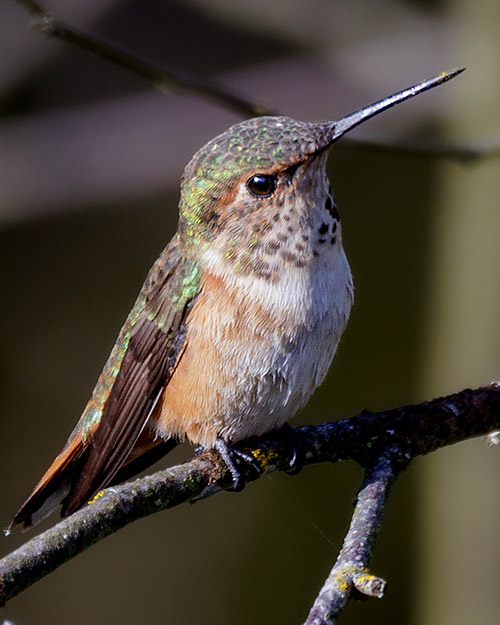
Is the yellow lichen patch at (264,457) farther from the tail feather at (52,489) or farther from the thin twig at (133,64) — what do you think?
the thin twig at (133,64)

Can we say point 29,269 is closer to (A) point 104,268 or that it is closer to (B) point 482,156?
(A) point 104,268

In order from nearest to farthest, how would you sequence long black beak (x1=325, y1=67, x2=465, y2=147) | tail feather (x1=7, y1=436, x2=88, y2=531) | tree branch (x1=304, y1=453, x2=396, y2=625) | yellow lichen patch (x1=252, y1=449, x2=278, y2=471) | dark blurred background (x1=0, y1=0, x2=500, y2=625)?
tree branch (x1=304, y1=453, x2=396, y2=625)
long black beak (x1=325, y1=67, x2=465, y2=147)
yellow lichen patch (x1=252, y1=449, x2=278, y2=471)
tail feather (x1=7, y1=436, x2=88, y2=531)
dark blurred background (x1=0, y1=0, x2=500, y2=625)

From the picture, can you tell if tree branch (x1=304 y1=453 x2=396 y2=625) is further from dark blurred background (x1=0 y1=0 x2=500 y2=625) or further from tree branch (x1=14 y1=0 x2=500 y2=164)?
dark blurred background (x1=0 y1=0 x2=500 y2=625)

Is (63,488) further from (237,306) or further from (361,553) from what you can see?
(361,553)

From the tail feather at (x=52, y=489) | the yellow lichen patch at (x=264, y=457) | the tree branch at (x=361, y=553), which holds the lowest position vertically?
the tail feather at (x=52, y=489)

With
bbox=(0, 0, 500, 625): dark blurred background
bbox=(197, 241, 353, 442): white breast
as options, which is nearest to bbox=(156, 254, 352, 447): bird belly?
bbox=(197, 241, 353, 442): white breast

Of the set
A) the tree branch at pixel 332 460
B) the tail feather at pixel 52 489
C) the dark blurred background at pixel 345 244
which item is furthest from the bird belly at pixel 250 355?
the dark blurred background at pixel 345 244

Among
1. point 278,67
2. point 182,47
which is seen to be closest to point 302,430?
point 278,67
